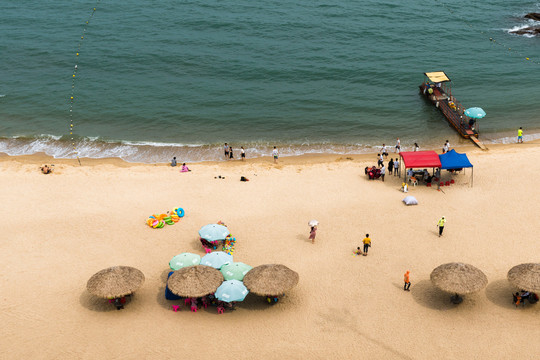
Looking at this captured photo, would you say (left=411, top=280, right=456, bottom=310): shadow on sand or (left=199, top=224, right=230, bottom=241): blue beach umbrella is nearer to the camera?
(left=411, top=280, right=456, bottom=310): shadow on sand

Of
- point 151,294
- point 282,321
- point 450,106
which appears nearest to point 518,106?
point 450,106

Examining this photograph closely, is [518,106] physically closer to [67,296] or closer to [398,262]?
[398,262]

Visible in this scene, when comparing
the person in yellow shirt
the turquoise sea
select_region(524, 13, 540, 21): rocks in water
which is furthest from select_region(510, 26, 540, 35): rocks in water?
the person in yellow shirt

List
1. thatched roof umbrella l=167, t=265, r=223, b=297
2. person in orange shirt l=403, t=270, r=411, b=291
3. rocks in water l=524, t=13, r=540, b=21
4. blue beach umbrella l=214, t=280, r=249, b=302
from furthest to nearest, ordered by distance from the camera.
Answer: rocks in water l=524, t=13, r=540, b=21 → person in orange shirt l=403, t=270, r=411, b=291 → blue beach umbrella l=214, t=280, r=249, b=302 → thatched roof umbrella l=167, t=265, r=223, b=297

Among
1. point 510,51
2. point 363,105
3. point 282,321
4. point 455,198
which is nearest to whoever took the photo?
point 282,321

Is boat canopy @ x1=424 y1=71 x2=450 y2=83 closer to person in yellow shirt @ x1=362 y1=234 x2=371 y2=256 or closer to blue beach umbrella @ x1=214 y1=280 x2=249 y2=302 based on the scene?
person in yellow shirt @ x1=362 y1=234 x2=371 y2=256
